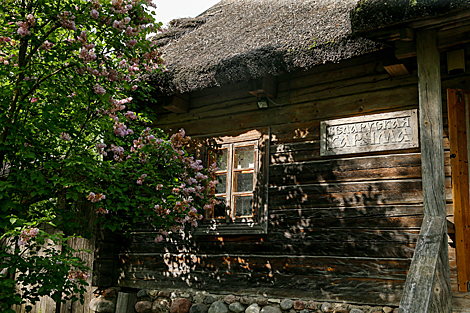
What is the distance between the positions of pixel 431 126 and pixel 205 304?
10.8 ft

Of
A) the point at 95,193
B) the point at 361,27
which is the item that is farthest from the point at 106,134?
the point at 361,27

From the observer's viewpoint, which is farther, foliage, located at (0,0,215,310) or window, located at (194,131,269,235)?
window, located at (194,131,269,235)

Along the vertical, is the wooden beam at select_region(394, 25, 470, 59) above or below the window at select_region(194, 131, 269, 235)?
above

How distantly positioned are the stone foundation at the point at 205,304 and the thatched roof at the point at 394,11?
8.35 feet

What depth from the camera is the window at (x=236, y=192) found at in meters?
4.94

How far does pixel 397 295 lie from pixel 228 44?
3457 millimetres

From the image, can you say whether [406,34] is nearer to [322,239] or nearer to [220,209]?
[322,239]

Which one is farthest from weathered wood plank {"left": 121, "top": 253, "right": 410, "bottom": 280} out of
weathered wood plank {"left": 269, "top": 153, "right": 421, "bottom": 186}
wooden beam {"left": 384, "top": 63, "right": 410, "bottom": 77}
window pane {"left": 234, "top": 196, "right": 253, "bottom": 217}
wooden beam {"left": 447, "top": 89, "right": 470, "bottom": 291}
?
wooden beam {"left": 384, "top": 63, "right": 410, "bottom": 77}

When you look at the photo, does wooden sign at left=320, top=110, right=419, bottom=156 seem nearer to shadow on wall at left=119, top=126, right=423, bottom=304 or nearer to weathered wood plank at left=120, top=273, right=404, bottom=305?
shadow on wall at left=119, top=126, right=423, bottom=304

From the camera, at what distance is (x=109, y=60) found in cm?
439

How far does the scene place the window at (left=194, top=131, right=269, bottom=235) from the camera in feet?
16.2

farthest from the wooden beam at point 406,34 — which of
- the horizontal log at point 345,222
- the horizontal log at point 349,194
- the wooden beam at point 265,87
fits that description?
the wooden beam at point 265,87

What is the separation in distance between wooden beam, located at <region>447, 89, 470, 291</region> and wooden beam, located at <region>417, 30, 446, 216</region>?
32.5 inches

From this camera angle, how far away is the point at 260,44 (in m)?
4.96
